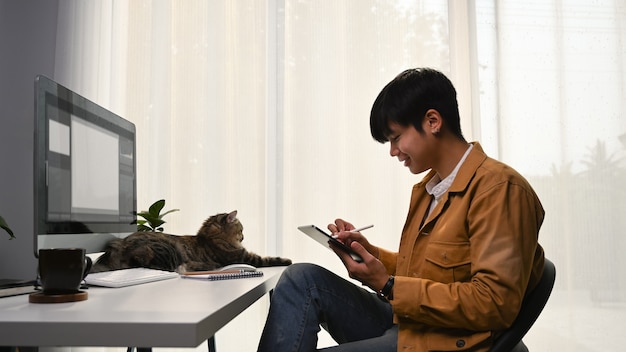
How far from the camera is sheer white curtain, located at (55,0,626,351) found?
2.53 metres

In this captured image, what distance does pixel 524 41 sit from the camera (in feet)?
8.54

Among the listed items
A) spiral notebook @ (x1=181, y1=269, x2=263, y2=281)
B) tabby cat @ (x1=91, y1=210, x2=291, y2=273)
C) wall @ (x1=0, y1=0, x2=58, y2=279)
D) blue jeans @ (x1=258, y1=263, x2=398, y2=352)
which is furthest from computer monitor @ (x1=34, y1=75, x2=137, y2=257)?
wall @ (x1=0, y1=0, x2=58, y2=279)

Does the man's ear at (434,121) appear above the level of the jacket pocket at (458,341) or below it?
above

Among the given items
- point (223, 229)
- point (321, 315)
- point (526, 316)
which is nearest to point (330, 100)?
point (223, 229)

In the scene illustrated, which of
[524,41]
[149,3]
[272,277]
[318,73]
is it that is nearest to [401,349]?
[272,277]

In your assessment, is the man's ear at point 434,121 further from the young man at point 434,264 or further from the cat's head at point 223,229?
the cat's head at point 223,229

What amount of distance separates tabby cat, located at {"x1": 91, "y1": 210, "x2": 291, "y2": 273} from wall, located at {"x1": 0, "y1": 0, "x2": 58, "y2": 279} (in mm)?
1182

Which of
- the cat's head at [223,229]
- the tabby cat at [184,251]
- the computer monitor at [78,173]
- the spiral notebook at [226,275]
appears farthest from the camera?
the cat's head at [223,229]

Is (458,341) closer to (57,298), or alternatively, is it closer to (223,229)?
(57,298)

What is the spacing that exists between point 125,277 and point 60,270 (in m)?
0.31

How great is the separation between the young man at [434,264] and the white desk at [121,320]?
10.1 inches

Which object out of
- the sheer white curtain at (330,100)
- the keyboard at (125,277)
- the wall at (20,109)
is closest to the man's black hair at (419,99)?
the keyboard at (125,277)

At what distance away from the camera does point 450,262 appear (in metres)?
1.07

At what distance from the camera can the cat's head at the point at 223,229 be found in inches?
70.8
